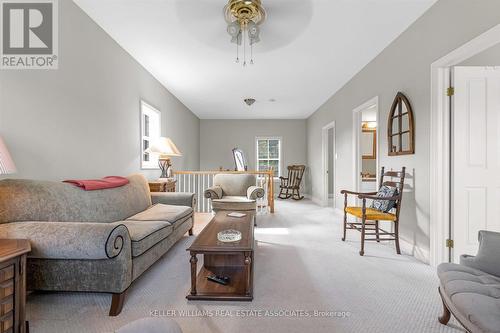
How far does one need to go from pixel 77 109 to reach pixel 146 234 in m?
1.58

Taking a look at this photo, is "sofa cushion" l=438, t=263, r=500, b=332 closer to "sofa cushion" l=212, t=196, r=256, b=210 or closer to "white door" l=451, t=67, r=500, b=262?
"white door" l=451, t=67, r=500, b=262

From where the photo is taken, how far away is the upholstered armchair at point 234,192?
391 cm

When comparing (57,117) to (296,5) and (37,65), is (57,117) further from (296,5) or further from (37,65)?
(296,5)

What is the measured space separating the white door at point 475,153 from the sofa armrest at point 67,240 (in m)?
2.96

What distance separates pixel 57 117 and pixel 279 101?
4.60m

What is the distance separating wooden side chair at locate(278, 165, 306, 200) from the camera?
7.53 meters

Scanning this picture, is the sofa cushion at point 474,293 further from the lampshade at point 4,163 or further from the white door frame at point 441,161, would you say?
the lampshade at point 4,163

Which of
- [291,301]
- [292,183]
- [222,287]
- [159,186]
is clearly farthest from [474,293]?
Result: [292,183]

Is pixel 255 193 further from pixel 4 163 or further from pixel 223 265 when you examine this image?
pixel 4 163

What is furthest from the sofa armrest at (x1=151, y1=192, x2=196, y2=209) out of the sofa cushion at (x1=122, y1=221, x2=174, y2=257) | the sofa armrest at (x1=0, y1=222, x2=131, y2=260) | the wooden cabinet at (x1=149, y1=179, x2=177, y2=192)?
the sofa armrest at (x1=0, y1=222, x2=131, y2=260)

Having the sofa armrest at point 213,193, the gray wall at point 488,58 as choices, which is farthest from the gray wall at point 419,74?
the sofa armrest at point 213,193

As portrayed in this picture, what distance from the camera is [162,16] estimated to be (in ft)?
8.52

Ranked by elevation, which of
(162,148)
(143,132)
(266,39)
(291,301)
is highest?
(266,39)

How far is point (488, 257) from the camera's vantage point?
1445 millimetres
